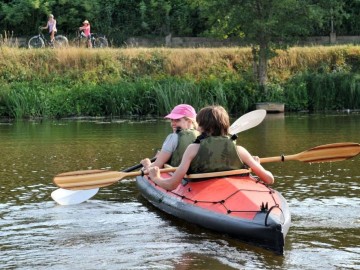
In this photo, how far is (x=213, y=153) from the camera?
8.75 meters

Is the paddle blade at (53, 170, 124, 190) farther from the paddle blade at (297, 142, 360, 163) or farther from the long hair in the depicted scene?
the paddle blade at (297, 142, 360, 163)

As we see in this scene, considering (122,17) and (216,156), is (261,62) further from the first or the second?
(216,156)

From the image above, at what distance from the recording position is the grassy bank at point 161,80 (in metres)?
26.3

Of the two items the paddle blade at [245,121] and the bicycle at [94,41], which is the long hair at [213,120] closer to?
the paddle blade at [245,121]

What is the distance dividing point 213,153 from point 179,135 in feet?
3.55

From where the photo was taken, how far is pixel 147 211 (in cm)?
994

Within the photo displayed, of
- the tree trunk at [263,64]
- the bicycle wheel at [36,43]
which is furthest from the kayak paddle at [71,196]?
the bicycle wheel at [36,43]

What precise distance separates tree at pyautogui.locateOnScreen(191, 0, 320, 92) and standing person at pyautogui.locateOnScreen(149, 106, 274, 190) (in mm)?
18332

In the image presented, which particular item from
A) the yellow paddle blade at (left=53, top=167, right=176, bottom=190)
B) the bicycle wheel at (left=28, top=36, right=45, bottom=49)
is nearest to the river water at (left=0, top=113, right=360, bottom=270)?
the yellow paddle blade at (left=53, top=167, right=176, bottom=190)

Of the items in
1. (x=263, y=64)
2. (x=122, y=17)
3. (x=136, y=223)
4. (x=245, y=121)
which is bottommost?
(x=136, y=223)

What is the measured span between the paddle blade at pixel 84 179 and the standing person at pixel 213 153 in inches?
36.7

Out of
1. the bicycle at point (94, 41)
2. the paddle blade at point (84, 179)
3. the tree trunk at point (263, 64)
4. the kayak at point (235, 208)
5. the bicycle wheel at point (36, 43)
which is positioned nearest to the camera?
the kayak at point (235, 208)

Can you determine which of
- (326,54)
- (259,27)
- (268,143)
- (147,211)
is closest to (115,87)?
(259,27)

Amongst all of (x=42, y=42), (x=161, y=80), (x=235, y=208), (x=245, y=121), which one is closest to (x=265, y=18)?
(x=161, y=80)
